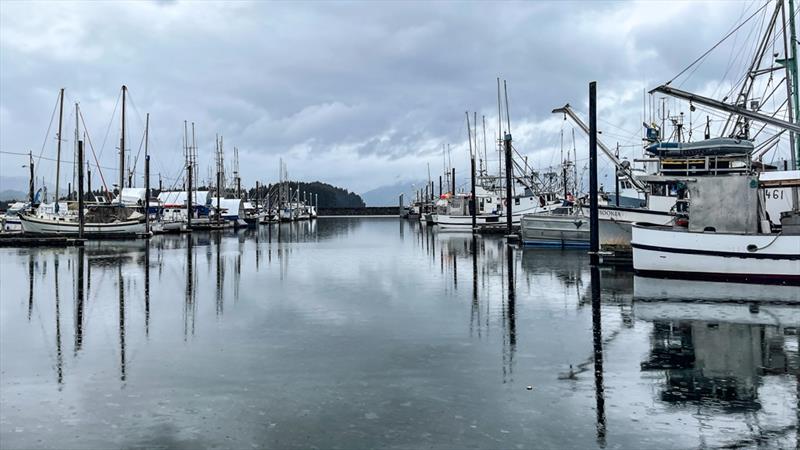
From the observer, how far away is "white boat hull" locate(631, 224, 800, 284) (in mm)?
21125

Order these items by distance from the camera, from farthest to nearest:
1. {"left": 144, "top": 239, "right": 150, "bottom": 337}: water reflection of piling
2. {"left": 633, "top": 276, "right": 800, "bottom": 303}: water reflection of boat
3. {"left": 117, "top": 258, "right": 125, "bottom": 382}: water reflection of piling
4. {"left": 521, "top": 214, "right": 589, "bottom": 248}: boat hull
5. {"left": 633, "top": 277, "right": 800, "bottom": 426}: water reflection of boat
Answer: {"left": 521, "top": 214, "right": 589, "bottom": 248}: boat hull → {"left": 633, "top": 276, "right": 800, "bottom": 303}: water reflection of boat → {"left": 144, "top": 239, "right": 150, "bottom": 337}: water reflection of piling → {"left": 117, "top": 258, "right": 125, "bottom": 382}: water reflection of piling → {"left": 633, "top": 277, "right": 800, "bottom": 426}: water reflection of boat

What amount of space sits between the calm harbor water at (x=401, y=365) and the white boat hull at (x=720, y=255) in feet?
3.57

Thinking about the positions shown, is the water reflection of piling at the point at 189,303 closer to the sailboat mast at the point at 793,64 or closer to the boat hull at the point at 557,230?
the boat hull at the point at 557,230

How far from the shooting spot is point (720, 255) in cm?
2180

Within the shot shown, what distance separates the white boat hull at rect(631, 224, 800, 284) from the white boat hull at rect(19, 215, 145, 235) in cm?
4621

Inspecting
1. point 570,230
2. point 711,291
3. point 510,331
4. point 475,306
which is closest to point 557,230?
point 570,230

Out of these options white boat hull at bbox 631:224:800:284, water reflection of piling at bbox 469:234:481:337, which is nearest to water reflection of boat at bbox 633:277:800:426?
white boat hull at bbox 631:224:800:284

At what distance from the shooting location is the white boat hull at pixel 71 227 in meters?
55.5

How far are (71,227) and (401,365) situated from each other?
170 feet

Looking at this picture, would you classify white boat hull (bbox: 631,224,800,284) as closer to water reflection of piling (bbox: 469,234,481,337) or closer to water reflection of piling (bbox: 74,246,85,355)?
water reflection of piling (bbox: 469,234,481,337)

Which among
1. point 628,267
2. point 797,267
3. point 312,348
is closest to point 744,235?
point 797,267

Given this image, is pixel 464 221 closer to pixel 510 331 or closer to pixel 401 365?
pixel 510 331

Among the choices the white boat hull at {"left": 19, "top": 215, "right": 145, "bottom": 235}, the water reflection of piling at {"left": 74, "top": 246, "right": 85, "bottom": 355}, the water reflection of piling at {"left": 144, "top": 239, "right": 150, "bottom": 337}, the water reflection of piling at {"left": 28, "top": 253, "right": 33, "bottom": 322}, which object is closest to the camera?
the water reflection of piling at {"left": 74, "top": 246, "right": 85, "bottom": 355}

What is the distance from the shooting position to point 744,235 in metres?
21.5
